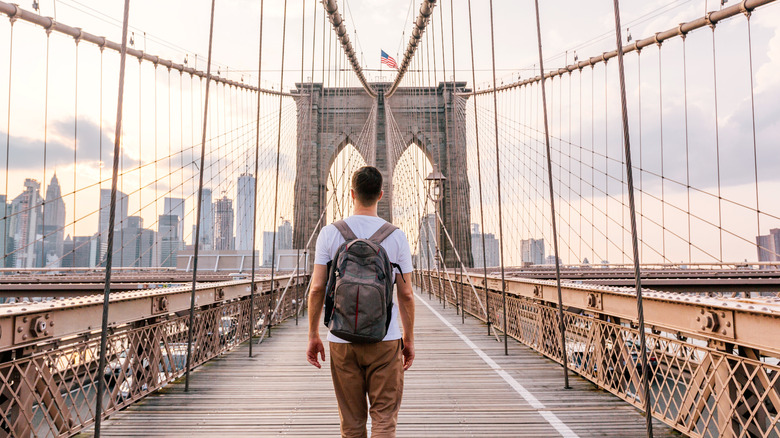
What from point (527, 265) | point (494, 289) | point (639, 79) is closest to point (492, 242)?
point (527, 265)

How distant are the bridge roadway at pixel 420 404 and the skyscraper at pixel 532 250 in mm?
16652

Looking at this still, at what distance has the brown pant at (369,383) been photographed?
175cm

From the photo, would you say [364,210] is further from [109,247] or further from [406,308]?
[109,247]

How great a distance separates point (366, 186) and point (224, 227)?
25.2 meters

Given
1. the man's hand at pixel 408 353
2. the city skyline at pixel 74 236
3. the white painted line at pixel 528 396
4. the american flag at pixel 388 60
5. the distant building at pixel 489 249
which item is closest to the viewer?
the man's hand at pixel 408 353

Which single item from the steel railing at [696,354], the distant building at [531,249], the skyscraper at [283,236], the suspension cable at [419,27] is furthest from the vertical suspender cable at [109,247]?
the skyscraper at [283,236]

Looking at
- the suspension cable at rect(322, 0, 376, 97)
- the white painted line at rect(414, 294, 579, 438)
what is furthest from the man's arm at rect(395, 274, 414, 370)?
the suspension cable at rect(322, 0, 376, 97)

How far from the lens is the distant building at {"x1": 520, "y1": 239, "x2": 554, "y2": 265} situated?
21.2 meters

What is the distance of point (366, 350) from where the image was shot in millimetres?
1742

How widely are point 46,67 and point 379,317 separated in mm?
11187

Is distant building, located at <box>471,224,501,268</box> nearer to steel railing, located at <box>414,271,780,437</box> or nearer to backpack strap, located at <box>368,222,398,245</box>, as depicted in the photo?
steel railing, located at <box>414,271,780,437</box>

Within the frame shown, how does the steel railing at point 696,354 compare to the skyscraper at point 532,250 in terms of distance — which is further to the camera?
the skyscraper at point 532,250

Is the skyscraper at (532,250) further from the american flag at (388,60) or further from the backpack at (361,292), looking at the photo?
the backpack at (361,292)

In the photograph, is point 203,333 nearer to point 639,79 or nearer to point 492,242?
point 639,79
